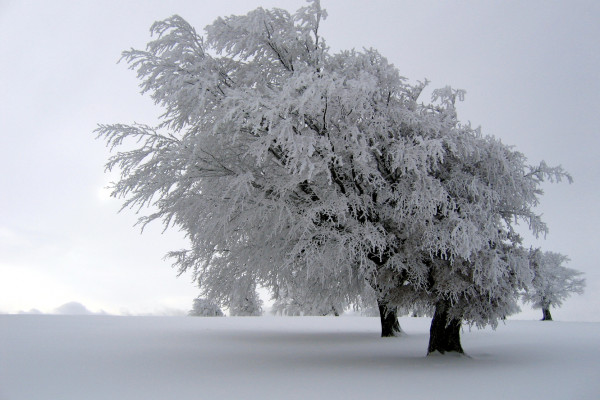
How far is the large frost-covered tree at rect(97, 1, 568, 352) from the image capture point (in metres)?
9.20

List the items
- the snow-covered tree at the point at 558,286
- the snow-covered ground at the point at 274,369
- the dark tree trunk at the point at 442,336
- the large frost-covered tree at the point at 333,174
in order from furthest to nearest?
1. the snow-covered tree at the point at 558,286
2. the dark tree trunk at the point at 442,336
3. the large frost-covered tree at the point at 333,174
4. the snow-covered ground at the point at 274,369

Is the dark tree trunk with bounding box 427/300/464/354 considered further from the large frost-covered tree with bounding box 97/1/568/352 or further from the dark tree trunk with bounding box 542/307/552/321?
the dark tree trunk with bounding box 542/307/552/321

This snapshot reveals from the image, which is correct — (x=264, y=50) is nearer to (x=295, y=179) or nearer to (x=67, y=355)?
(x=295, y=179)

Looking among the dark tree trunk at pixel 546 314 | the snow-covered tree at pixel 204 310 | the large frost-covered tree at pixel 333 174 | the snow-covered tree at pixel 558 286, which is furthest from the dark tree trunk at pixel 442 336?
the snow-covered tree at pixel 204 310

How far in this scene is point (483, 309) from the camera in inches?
411

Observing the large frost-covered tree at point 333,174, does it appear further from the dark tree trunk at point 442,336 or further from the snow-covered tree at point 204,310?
the snow-covered tree at point 204,310

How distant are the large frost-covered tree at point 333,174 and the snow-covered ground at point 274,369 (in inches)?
67.2

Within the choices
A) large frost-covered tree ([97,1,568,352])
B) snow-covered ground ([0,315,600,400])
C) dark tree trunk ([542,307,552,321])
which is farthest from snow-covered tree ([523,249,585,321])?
large frost-covered tree ([97,1,568,352])

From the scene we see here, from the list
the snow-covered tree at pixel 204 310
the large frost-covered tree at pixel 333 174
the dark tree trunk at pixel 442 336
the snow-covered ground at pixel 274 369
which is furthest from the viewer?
the snow-covered tree at pixel 204 310

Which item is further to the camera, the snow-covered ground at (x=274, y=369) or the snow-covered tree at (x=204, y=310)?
the snow-covered tree at (x=204, y=310)

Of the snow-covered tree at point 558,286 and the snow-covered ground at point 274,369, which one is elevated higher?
the snow-covered tree at point 558,286

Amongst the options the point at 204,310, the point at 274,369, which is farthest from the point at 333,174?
the point at 204,310

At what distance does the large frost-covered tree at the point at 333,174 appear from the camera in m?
9.20

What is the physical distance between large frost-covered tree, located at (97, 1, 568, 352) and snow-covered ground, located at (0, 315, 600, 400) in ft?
5.60
